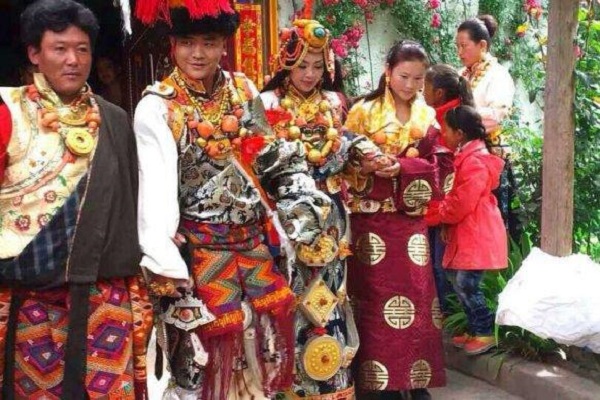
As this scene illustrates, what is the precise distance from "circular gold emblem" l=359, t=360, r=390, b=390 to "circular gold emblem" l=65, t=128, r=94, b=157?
6.21ft

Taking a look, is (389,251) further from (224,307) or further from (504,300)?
(224,307)

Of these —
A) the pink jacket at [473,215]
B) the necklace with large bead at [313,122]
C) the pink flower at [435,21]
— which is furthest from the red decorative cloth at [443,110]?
the pink flower at [435,21]

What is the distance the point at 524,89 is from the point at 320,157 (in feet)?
→ 20.9

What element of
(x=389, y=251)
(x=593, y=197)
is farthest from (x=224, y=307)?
(x=593, y=197)

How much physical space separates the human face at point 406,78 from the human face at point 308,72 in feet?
1.27

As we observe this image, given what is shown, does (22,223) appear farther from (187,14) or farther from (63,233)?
(187,14)

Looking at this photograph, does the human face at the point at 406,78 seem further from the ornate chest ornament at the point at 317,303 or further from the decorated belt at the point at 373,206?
the ornate chest ornament at the point at 317,303

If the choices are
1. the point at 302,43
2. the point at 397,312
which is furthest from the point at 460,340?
the point at 302,43

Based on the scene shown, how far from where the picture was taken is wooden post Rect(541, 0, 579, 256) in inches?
169

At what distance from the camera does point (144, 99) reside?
2.99 m

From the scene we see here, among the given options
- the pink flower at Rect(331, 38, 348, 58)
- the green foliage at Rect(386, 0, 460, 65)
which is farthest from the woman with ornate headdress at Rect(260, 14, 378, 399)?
the green foliage at Rect(386, 0, 460, 65)

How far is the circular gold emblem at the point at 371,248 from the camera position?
12.8ft

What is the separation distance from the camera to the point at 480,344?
474 centimetres

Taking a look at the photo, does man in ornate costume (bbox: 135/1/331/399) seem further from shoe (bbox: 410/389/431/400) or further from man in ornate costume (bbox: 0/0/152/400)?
shoe (bbox: 410/389/431/400)
